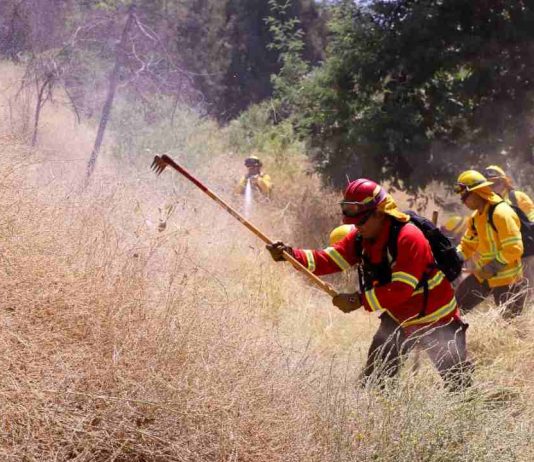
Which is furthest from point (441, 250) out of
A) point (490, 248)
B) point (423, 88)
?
point (423, 88)

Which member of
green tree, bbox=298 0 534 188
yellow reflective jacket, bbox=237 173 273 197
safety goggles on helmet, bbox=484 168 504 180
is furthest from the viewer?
yellow reflective jacket, bbox=237 173 273 197

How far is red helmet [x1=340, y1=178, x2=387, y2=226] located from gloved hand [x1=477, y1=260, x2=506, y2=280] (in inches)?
83.5

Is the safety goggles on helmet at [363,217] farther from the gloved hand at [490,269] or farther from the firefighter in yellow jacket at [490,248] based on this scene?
the gloved hand at [490,269]

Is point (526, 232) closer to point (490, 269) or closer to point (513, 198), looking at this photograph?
point (490, 269)

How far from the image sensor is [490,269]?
20.3 ft

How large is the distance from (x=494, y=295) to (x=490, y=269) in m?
0.46

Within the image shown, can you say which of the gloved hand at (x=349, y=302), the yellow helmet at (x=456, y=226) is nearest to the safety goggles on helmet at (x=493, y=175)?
the yellow helmet at (x=456, y=226)

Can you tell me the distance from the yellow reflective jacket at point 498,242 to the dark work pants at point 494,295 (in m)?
0.09

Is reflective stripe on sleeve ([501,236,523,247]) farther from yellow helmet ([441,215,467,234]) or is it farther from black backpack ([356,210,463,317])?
yellow helmet ([441,215,467,234])

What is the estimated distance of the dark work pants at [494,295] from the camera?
6.36m

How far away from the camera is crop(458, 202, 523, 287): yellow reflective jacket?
5949 millimetres

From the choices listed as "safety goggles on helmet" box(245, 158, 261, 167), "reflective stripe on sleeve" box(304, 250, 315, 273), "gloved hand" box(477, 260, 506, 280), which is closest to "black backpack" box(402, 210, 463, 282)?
"reflective stripe on sleeve" box(304, 250, 315, 273)

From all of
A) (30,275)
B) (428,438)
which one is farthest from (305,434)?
(30,275)

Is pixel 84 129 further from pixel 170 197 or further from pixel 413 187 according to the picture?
pixel 413 187
